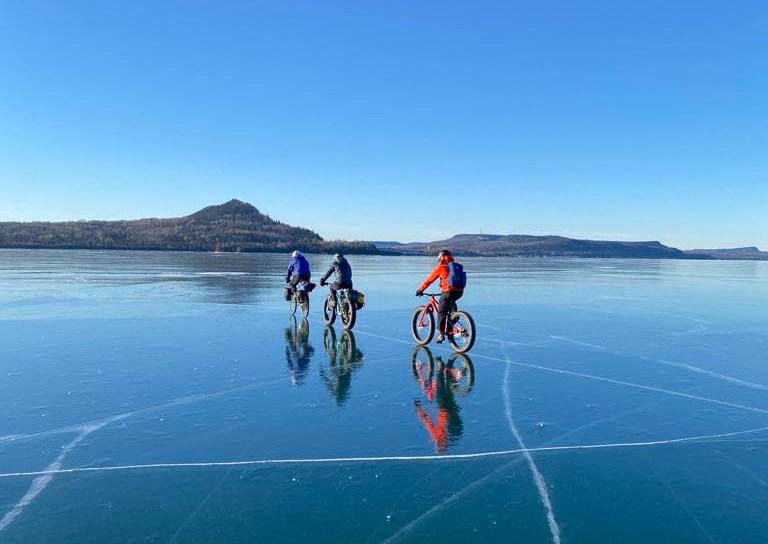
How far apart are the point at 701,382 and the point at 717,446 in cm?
314

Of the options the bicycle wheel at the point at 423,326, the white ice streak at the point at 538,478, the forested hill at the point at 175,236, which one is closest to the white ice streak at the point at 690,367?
the bicycle wheel at the point at 423,326

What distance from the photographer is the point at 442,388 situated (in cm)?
816

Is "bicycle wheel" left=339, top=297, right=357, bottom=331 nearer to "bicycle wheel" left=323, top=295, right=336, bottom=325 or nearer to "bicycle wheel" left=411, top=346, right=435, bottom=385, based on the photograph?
"bicycle wheel" left=323, top=295, right=336, bottom=325

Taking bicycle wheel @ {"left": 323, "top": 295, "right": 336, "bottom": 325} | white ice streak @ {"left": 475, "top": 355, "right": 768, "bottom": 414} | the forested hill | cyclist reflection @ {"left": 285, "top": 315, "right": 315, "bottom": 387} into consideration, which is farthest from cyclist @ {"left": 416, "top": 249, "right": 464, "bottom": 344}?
the forested hill

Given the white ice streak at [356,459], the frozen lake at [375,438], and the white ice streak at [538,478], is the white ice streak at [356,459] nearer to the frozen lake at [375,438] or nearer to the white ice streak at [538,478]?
the frozen lake at [375,438]

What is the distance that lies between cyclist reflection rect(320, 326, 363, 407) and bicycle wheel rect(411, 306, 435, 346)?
1357 millimetres

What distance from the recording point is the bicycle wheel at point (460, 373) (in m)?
8.26

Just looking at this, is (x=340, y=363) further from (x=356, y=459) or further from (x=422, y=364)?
(x=356, y=459)

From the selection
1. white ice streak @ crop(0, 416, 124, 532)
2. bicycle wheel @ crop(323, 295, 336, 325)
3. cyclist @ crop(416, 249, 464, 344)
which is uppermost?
cyclist @ crop(416, 249, 464, 344)

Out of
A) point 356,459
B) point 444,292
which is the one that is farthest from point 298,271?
point 356,459

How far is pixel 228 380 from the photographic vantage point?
8422 mm

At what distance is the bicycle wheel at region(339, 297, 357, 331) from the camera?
44.7 ft

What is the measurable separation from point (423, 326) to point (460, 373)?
9.08 feet

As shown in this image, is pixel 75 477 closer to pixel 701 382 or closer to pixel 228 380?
pixel 228 380
